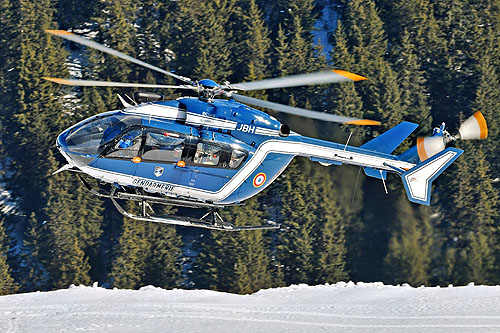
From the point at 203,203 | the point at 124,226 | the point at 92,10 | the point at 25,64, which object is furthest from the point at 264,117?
the point at 92,10

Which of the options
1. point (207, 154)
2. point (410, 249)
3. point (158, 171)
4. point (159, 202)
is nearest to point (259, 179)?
point (207, 154)

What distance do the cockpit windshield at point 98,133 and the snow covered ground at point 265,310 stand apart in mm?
7531

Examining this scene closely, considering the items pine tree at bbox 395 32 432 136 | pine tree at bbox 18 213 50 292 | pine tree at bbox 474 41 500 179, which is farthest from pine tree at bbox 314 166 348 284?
pine tree at bbox 18 213 50 292

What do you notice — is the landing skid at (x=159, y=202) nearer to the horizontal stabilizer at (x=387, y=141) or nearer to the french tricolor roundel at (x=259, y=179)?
the french tricolor roundel at (x=259, y=179)

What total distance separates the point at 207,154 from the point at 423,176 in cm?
660

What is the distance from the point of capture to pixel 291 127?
139ft

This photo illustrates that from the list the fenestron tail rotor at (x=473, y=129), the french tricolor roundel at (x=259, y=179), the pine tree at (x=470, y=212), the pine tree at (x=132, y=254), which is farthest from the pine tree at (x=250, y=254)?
the fenestron tail rotor at (x=473, y=129)

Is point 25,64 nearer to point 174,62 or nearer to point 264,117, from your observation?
point 174,62

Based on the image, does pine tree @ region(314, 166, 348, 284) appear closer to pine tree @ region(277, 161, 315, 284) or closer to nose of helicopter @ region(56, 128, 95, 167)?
pine tree @ region(277, 161, 315, 284)

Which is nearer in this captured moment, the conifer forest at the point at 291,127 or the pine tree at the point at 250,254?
the conifer forest at the point at 291,127

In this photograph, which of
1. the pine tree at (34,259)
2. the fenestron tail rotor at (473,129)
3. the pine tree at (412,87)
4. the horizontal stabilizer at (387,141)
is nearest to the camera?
the fenestron tail rotor at (473,129)

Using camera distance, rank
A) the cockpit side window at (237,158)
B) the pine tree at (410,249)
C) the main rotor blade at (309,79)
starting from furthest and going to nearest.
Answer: the pine tree at (410,249), the cockpit side window at (237,158), the main rotor blade at (309,79)

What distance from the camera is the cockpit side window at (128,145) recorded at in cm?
2303

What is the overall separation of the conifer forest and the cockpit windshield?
67.3 ft
